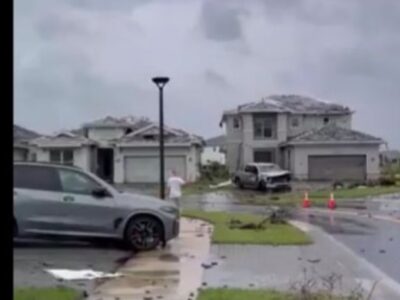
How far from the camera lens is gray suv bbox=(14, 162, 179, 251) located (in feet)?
51.4

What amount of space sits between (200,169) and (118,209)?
52602 mm

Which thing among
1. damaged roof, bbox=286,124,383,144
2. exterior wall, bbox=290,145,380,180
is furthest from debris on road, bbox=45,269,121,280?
damaged roof, bbox=286,124,383,144

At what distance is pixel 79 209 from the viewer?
15742 millimetres

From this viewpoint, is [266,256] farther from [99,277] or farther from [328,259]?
[99,277]

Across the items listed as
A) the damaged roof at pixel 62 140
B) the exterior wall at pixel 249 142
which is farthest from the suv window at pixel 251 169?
the damaged roof at pixel 62 140

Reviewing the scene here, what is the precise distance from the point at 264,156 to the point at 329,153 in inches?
218

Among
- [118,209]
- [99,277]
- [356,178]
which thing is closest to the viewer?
[99,277]

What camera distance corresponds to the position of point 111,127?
6988 cm

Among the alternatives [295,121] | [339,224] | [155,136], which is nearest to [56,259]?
[339,224]

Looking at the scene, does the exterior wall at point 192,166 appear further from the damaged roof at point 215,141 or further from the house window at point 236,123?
the damaged roof at point 215,141

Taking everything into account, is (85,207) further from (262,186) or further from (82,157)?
(82,157)

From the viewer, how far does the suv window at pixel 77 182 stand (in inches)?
627

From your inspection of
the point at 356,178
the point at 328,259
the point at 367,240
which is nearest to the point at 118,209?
the point at 328,259
